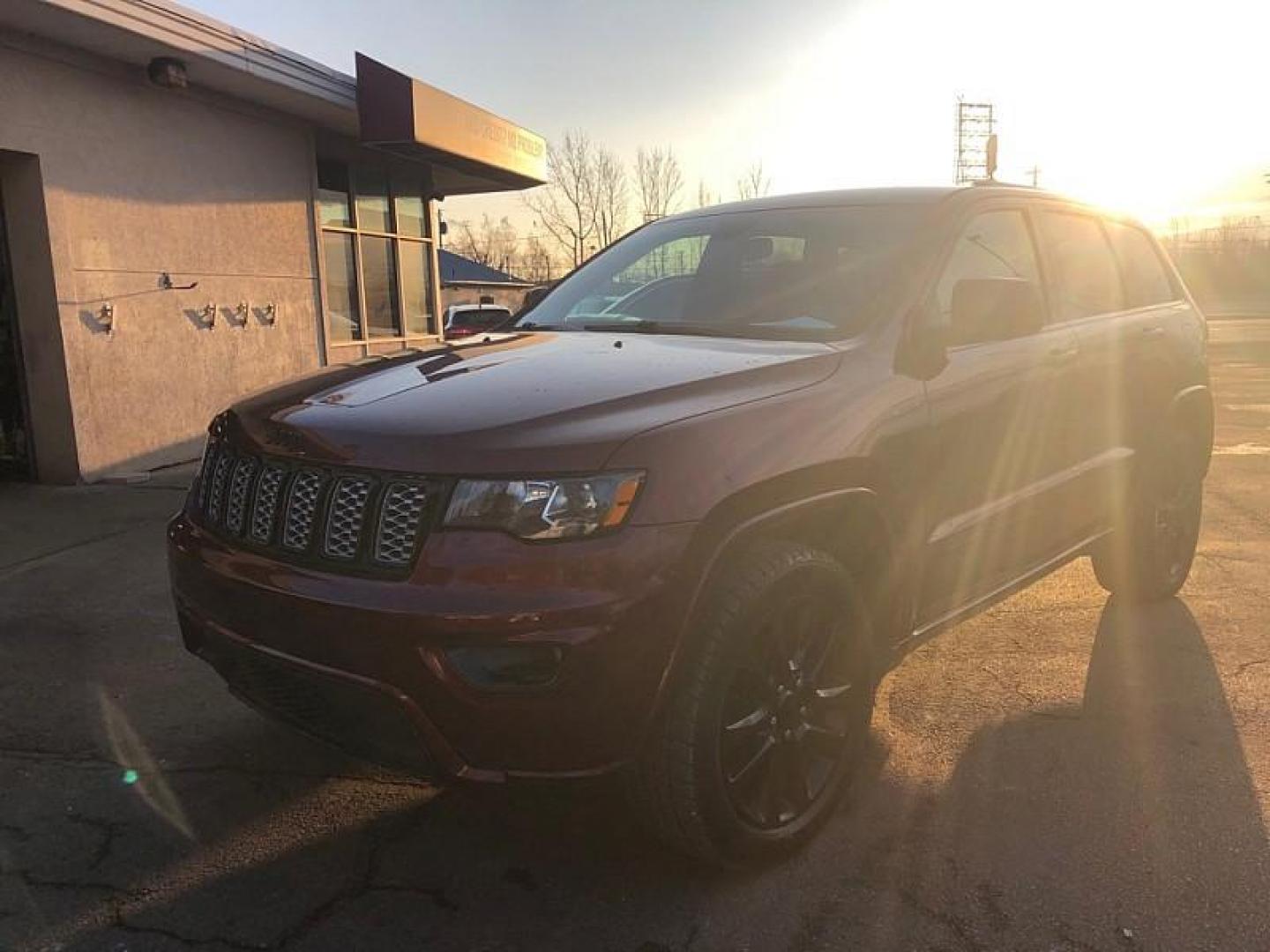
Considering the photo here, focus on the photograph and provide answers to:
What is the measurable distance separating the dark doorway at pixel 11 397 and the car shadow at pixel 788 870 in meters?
6.20

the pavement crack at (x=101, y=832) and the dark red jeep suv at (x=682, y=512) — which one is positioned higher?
the dark red jeep suv at (x=682, y=512)

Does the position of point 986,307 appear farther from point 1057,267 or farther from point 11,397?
point 11,397

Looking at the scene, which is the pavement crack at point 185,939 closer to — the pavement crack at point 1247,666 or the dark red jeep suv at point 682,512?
the dark red jeep suv at point 682,512

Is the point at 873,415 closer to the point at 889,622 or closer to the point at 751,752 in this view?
the point at 889,622

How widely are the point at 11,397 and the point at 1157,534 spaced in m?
8.37

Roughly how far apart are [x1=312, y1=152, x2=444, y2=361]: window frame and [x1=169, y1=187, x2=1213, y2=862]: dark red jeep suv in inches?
304

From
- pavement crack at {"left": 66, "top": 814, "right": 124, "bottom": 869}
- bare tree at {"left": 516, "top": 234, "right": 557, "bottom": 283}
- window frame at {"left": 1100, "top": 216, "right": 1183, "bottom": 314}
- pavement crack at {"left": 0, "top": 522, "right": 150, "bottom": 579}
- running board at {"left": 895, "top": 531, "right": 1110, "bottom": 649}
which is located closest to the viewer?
pavement crack at {"left": 66, "top": 814, "right": 124, "bottom": 869}

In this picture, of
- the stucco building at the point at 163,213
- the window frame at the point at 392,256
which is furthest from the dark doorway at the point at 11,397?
the window frame at the point at 392,256

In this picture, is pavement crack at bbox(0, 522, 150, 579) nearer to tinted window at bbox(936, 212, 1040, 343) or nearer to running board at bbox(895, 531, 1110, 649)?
running board at bbox(895, 531, 1110, 649)

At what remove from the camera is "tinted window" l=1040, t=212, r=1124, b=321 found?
13.5ft

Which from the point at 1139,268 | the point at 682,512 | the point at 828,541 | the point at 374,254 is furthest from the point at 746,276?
the point at 374,254

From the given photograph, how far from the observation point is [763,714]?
2.71 metres

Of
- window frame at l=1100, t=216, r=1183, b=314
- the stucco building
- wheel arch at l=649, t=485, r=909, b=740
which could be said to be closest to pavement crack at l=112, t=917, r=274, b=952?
wheel arch at l=649, t=485, r=909, b=740

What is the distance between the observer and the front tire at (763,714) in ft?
8.05
